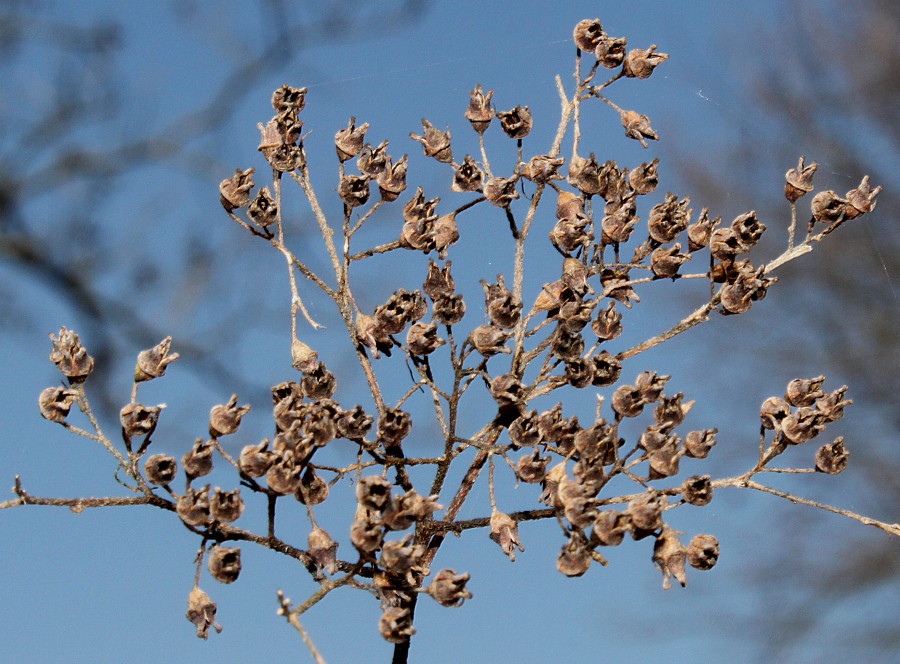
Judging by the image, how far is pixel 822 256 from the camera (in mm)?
4215

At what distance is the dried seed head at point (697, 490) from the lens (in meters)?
0.61

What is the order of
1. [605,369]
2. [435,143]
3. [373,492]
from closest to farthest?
[373,492], [605,369], [435,143]

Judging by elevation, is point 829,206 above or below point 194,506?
above

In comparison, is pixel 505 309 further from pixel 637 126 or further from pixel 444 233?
pixel 637 126

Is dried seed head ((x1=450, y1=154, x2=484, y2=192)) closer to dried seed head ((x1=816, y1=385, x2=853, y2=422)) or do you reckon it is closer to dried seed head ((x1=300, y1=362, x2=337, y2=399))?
dried seed head ((x1=300, y1=362, x2=337, y2=399))

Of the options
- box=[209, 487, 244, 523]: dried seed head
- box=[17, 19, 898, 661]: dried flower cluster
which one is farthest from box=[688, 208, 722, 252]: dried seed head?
box=[209, 487, 244, 523]: dried seed head

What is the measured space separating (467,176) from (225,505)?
13.0 inches

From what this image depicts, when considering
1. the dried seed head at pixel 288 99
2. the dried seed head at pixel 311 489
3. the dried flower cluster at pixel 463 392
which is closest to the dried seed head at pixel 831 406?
the dried flower cluster at pixel 463 392

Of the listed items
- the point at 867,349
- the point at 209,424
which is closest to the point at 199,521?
the point at 209,424

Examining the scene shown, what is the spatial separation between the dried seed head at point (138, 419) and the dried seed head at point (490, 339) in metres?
0.23

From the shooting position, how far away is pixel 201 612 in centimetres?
62

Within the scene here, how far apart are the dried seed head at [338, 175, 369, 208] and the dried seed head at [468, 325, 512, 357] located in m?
0.17

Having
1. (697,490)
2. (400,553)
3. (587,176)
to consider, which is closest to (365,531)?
(400,553)

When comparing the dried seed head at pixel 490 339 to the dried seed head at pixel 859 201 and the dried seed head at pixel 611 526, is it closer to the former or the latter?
the dried seed head at pixel 611 526
